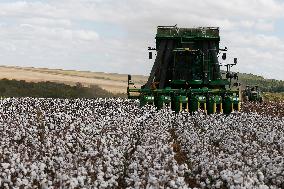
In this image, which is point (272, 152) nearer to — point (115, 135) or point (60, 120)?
point (115, 135)

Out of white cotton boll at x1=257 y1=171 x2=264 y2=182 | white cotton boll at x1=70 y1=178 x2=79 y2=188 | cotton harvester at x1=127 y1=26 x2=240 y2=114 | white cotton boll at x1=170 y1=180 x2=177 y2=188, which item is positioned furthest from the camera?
cotton harvester at x1=127 y1=26 x2=240 y2=114

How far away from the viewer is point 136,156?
14266mm

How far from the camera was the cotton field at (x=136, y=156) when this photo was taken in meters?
11.4

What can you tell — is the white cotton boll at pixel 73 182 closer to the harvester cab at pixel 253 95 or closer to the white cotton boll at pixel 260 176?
the white cotton boll at pixel 260 176

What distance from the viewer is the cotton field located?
37.3 feet

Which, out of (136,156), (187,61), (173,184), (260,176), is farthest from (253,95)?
(173,184)

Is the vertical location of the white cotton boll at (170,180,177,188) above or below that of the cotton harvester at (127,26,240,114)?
below

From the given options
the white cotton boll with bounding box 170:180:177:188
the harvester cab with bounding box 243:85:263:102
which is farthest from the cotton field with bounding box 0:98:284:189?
the harvester cab with bounding box 243:85:263:102

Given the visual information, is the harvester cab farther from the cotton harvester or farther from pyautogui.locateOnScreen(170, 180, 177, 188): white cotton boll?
pyautogui.locateOnScreen(170, 180, 177, 188): white cotton boll

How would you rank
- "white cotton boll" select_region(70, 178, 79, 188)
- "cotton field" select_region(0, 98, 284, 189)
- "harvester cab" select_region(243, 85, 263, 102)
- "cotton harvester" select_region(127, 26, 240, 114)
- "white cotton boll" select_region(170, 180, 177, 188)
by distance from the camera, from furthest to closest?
1. "harvester cab" select_region(243, 85, 263, 102)
2. "cotton harvester" select_region(127, 26, 240, 114)
3. "cotton field" select_region(0, 98, 284, 189)
4. "white cotton boll" select_region(70, 178, 79, 188)
5. "white cotton boll" select_region(170, 180, 177, 188)

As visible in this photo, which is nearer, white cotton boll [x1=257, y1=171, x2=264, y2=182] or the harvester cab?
white cotton boll [x1=257, y1=171, x2=264, y2=182]

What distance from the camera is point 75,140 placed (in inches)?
664

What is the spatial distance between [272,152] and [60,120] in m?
9.47

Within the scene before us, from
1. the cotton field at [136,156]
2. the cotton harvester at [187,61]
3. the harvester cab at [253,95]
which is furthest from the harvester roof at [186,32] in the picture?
the harvester cab at [253,95]
